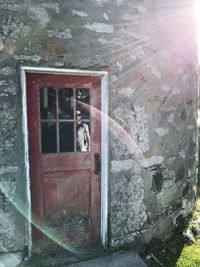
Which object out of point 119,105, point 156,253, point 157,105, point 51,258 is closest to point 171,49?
point 157,105

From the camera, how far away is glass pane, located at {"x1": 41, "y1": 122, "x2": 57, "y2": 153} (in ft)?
11.0

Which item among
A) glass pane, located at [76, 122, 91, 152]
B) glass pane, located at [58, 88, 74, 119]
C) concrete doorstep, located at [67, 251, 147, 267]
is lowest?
concrete doorstep, located at [67, 251, 147, 267]

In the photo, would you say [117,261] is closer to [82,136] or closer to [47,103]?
[82,136]

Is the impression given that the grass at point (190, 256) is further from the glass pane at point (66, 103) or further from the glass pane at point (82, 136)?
the glass pane at point (66, 103)

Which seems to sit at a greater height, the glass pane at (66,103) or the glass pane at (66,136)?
the glass pane at (66,103)

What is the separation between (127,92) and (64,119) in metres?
0.79

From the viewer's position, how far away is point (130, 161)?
3.66m

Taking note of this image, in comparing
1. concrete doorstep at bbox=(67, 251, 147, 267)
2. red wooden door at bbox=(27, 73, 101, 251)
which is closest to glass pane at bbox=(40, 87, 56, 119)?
red wooden door at bbox=(27, 73, 101, 251)

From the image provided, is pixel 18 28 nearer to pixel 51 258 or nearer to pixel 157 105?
pixel 157 105

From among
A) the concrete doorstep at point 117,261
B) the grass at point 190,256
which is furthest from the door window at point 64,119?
the grass at point 190,256

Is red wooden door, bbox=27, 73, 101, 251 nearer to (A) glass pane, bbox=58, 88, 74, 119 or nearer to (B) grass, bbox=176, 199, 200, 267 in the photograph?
(A) glass pane, bbox=58, 88, 74, 119

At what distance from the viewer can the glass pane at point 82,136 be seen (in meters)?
3.49

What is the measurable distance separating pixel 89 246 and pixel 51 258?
1.58 feet

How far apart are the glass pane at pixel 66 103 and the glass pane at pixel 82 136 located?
159 millimetres
